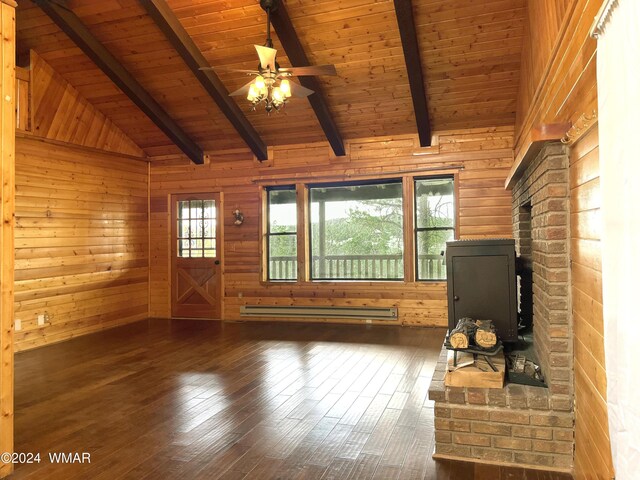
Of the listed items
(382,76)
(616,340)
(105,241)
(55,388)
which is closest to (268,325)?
(105,241)

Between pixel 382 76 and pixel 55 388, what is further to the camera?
pixel 382 76

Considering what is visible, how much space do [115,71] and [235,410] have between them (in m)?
4.67

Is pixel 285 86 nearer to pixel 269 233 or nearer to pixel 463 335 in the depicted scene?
pixel 463 335

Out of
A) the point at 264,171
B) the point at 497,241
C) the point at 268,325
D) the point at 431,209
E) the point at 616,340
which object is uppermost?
the point at 264,171

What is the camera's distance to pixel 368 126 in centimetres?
650

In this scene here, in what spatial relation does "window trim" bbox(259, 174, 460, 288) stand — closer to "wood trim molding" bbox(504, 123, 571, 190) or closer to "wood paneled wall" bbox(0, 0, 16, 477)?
"wood trim molding" bbox(504, 123, 571, 190)

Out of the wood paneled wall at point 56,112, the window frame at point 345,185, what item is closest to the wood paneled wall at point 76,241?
the wood paneled wall at point 56,112

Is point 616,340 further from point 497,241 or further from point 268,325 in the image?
point 268,325

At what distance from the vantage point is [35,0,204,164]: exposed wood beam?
515 cm

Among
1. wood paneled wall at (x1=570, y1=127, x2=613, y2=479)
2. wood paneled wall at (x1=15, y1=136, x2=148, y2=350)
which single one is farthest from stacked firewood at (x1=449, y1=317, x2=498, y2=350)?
wood paneled wall at (x1=15, y1=136, x2=148, y2=350)

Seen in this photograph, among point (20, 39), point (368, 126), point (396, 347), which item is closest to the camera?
point (396, 347)

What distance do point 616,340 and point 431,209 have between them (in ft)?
17.9

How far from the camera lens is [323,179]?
6988 mm

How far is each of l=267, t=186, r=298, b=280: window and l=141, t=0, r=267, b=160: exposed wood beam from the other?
0.89 meters
